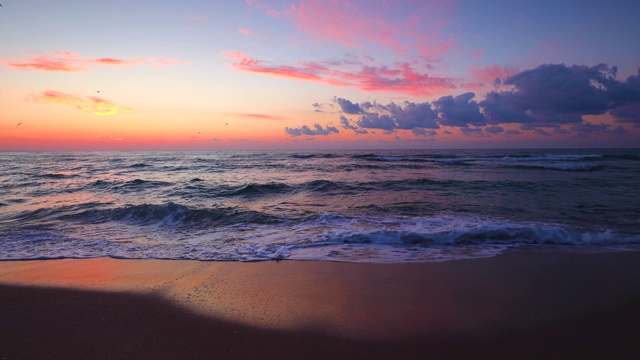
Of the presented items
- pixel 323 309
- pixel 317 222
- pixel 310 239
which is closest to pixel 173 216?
pixel 317 222

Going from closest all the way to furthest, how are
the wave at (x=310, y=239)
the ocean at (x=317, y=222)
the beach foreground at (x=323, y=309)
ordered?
the beach foreground at (x=323, y=309) < the wave at (x=310, y=239) < the ocean at (x=317, y=222)

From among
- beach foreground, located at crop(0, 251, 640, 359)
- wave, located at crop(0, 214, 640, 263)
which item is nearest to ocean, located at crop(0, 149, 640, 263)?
wave, located at crop(0, 214, 640, 263)

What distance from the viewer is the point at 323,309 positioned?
4.16m

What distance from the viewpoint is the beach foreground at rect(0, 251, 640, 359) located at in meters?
3.31

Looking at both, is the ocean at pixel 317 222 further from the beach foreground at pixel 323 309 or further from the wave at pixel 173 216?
the beach foreground at pixel 323 309

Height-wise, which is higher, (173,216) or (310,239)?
(173,216)

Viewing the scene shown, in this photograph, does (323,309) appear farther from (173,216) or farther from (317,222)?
(173,216)

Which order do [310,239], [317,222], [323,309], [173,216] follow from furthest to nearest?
[173,216]
[317,222]
[310,239]
[323,309]

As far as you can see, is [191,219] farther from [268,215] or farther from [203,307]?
[203,307]

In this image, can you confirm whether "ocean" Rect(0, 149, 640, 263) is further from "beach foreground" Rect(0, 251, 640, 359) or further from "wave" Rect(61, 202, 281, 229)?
"beach foreground" Rect(0, 251, 640, 359)

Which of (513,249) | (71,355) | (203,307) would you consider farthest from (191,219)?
(513,249)

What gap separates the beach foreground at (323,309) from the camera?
331 centimetres

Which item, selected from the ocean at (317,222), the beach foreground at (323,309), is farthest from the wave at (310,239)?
the beach foreground at (323,309)

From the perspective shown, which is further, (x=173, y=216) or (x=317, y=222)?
(x=173, y=216)
